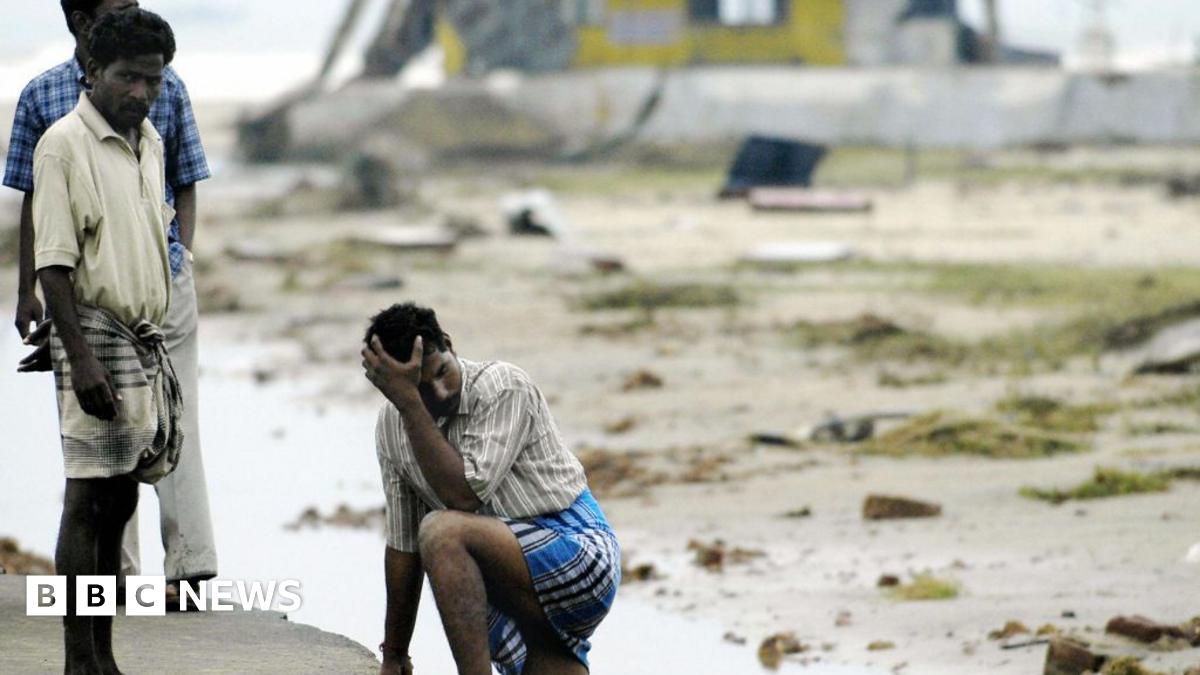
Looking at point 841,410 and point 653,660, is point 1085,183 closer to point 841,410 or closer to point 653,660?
point 841,410

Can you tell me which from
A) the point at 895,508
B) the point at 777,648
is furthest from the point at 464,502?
the point at 895,508

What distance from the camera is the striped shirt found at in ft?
14.0

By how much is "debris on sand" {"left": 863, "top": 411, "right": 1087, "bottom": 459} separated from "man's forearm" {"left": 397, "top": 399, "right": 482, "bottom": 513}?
5.17m

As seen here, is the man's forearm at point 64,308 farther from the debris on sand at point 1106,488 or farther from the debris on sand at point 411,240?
the debris on sand at point 411,240

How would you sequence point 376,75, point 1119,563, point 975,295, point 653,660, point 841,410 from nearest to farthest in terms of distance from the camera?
point 653,660 → point 1119,563 → point 841,410 → point 975,295 → point 376,75

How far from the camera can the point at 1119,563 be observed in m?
6.93

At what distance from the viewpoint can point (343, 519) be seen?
28.0 ft

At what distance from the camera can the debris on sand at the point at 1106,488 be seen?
26.3ft

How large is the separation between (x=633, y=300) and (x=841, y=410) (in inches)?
190

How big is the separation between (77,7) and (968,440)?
17.8 feet

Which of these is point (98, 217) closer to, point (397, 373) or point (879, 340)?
point (397, 373)

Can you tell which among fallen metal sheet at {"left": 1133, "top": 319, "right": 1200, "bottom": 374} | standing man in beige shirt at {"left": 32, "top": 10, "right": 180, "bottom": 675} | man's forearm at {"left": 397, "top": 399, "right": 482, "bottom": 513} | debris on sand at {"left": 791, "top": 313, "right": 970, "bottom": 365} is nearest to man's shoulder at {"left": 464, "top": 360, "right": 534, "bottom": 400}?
man's forearm at {"left": 397, "top": 399, "right": 482, "bottom": 513}

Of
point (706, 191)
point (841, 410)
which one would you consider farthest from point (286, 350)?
point (706, 191)

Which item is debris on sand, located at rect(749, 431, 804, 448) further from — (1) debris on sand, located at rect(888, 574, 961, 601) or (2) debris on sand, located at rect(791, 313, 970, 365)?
(1) debris on sand, located at rect(888, 574, 961, 601)
